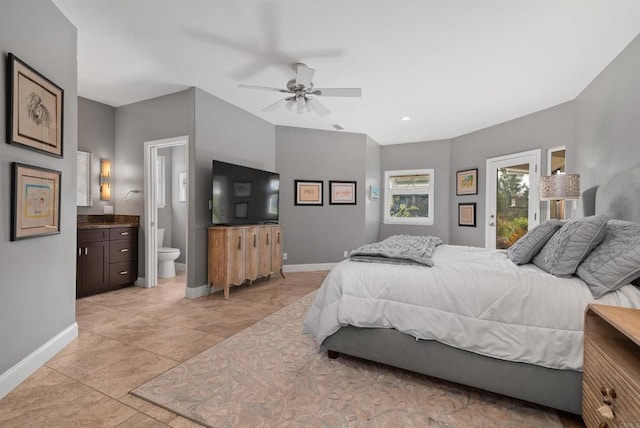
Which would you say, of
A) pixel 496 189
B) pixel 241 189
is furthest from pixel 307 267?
pixel 496 189

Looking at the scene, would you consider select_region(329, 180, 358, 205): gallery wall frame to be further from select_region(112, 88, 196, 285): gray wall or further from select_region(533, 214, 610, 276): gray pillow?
select_region(533, 214, 610, 276): gray pillow

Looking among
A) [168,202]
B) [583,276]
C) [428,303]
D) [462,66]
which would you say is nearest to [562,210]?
[462,66]

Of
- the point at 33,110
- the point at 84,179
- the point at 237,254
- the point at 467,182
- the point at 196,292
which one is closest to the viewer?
the point at 33,110

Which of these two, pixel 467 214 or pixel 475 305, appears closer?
pixel 475 305

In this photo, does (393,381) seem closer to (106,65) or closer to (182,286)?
(182,286)

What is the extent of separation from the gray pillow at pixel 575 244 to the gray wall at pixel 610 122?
125cm

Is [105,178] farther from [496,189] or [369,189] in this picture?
[496,189]

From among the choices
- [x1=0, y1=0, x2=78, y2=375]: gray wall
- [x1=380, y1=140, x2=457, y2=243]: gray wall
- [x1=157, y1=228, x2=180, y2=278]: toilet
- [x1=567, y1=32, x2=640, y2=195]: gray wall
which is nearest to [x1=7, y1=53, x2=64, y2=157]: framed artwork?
[x1=0, y1=0, x2=78, y2=375]: gray wall

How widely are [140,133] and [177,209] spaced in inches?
69.5

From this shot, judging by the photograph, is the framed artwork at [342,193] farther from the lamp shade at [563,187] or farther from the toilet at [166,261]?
the lamp shade at [563,187]

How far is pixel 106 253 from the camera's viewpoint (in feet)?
12.2

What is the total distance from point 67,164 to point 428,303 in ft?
9.51

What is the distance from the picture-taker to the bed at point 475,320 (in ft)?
4.91

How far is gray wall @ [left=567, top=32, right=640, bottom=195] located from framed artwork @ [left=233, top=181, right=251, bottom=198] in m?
3.93
